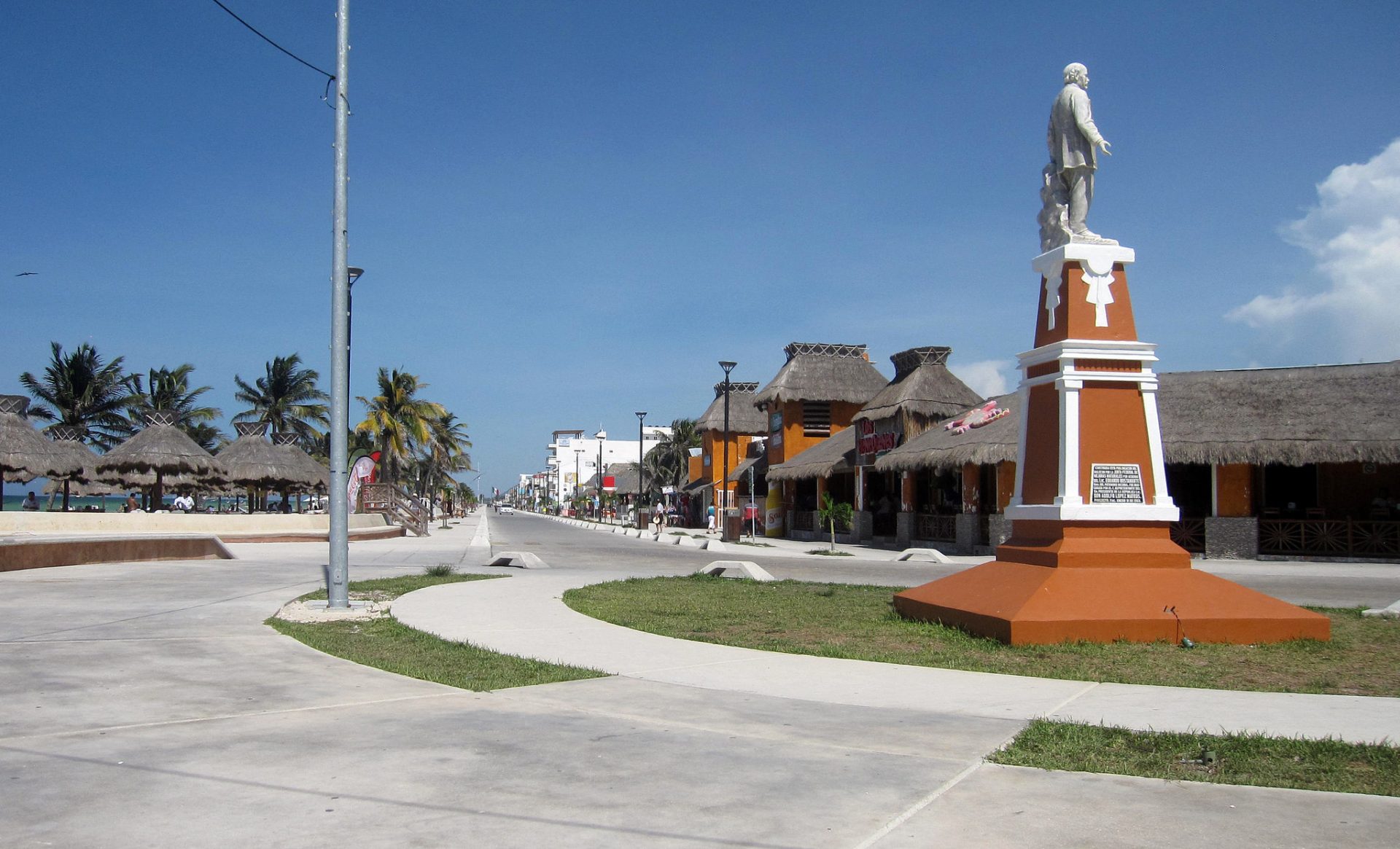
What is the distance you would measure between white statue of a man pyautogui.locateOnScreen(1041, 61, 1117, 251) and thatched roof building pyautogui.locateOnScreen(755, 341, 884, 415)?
118 ft

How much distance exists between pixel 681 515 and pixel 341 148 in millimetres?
62244

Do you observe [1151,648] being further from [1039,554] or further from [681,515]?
[681,515]

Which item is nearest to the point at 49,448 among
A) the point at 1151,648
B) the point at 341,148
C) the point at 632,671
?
the point at 341,148

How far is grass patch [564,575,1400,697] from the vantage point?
→ 28.2 ft

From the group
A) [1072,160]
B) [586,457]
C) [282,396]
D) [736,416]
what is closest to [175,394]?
[282,396]

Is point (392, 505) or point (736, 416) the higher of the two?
point (736, 416)

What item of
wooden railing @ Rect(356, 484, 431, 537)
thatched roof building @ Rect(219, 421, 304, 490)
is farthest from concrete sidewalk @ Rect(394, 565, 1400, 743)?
wooden railing @ Rect(356, 484, 431, 537)

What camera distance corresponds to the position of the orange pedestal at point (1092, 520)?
34.3 feet

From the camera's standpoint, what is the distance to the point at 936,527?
34.9 metres

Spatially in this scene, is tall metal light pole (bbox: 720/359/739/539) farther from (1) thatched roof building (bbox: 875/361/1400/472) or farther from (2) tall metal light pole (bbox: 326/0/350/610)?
(2) tall metal light pole (bbox: 326/0/350/610)

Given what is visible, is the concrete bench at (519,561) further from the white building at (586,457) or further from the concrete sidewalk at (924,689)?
the white building at (586,457)

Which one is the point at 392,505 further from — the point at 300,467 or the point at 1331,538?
the point at 1331,538

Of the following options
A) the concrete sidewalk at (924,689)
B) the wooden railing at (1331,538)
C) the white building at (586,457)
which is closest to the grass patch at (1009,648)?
the concrete sidewalk at (924,689)

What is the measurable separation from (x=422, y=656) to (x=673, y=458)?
82.8 metres
